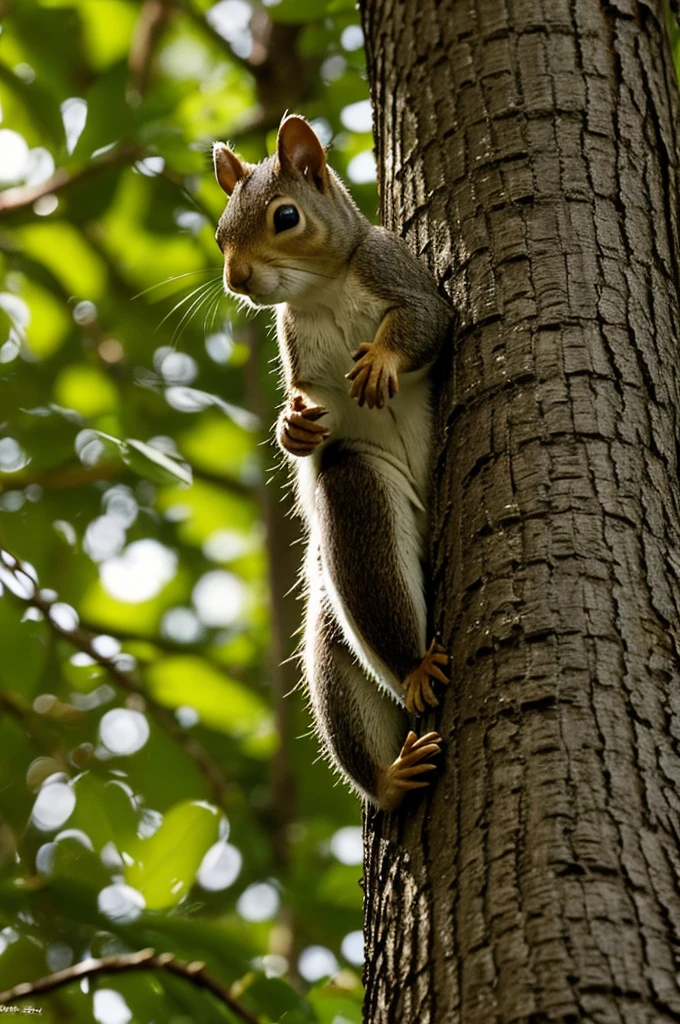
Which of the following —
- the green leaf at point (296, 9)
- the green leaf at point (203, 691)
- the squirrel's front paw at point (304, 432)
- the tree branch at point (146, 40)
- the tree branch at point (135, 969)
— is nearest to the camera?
the tree branch at point (135, 969)

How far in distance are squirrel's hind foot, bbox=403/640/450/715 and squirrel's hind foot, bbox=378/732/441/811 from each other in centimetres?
5

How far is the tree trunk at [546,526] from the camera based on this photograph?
1.43m

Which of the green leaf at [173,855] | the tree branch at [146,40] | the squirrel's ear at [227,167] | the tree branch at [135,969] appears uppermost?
the tree branch at [146,40]

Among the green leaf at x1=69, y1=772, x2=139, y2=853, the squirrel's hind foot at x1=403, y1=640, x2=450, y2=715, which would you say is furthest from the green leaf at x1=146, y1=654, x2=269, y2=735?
the squirrel's hind foot at x1=403, y1=640, x2=450, y2=715

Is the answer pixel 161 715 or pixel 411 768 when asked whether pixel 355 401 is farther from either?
pixel 161 715

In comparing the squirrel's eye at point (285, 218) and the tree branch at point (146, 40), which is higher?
the tree branch at point (146, 40)

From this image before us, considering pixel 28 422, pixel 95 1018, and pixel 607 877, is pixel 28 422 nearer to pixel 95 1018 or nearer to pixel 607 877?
pixel 95 1018

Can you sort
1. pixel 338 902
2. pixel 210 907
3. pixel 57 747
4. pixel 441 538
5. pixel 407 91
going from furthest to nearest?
pixel 210 907
pixel 57 747
pixel 338 902
pixel 407 91
pixel 441 538

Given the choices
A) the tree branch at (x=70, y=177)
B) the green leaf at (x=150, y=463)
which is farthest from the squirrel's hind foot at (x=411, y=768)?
the tree branch at (x=70, y=177)

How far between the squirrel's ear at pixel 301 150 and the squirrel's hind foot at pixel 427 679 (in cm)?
122

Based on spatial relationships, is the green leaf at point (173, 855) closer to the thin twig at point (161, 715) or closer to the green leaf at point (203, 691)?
the thin twig at point (161, 715)

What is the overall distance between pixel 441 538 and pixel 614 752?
1.64 ft

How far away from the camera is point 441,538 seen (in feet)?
6.34

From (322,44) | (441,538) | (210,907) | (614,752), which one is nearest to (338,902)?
(210,907)
